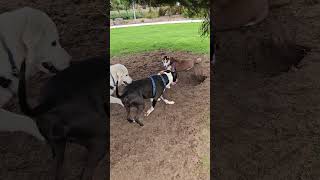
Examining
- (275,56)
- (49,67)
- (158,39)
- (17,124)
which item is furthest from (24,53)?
(275,56)

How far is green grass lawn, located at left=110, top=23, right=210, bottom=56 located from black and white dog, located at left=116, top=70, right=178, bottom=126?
319 millimetres

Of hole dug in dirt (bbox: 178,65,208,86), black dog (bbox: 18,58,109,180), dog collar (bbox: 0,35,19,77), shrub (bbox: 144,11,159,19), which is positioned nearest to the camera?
dog collar (bbox: 0,35,19,77)

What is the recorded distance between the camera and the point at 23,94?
73.0 inches

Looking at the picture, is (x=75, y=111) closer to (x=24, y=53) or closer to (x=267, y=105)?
(x=24, y=53)

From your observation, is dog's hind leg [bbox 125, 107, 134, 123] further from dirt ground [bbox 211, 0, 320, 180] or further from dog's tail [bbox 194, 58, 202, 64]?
dog's tail [bbox 194, 58, 202, 64]

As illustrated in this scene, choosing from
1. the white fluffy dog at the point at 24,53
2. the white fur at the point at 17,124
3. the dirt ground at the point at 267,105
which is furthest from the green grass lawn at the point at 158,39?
the white fur at the point at 17,124

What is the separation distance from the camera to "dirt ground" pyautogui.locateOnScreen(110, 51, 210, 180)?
7.14 feet

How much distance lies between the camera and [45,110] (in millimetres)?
1863

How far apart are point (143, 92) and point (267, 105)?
799mm

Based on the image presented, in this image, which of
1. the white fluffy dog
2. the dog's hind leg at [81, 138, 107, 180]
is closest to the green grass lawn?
the white fluffy dog

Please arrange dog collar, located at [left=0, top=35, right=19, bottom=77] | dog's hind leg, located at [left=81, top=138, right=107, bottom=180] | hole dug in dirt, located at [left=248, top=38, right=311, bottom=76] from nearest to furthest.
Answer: dog collar, located at [left=0, top=35, right=19, bottom=77]
dog's hind leg, located at [left=81, top=138, right=107, bottom=180]
hole dug in dirt, located at [left=248, top=38, right=311, bottom=76]

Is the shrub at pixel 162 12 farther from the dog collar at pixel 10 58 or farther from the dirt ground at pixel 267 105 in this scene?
the dog collar at pixel 10 58

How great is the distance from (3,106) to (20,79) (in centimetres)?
26

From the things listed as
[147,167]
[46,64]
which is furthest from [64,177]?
[46,64]
